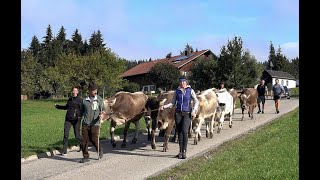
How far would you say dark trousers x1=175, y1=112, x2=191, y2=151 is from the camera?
1128 cm

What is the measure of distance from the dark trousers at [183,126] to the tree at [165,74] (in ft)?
176

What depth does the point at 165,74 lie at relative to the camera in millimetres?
66188

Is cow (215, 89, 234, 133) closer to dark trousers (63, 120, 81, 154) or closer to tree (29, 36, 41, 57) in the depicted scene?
dark trousers (63, 120, 81, 154)

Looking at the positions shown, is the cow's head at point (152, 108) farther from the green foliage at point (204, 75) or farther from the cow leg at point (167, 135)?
the green foliage at point (204, 75)

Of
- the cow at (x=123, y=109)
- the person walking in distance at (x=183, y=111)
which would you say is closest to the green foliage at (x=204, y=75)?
the cow at (x=123, y=109)

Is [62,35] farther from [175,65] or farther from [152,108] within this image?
[152,108]

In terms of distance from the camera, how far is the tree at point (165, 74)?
6562cm

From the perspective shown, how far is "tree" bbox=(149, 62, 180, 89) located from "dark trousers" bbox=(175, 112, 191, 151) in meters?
53.5

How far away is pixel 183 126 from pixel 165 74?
180ft

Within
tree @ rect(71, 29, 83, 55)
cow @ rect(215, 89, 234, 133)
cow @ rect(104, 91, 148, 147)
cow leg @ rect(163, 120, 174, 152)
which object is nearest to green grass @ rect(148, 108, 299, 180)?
cow leg @ rect(163, 120, 174, 152)

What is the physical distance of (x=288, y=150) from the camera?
9.81m
